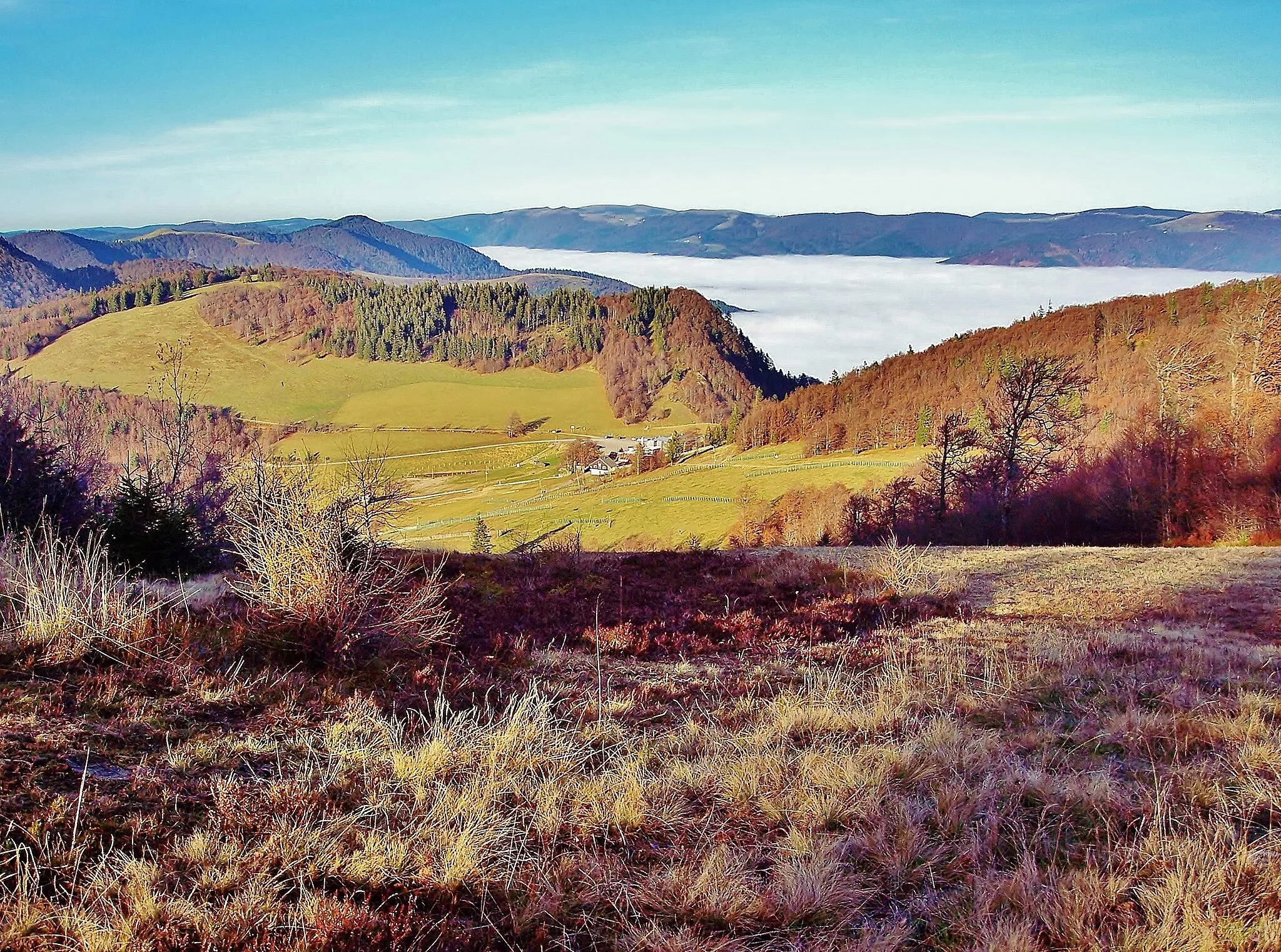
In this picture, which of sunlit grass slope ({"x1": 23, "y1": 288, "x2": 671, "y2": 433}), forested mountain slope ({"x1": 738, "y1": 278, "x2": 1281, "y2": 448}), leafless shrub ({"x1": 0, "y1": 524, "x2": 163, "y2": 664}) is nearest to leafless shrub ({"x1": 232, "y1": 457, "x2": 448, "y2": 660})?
leafless shrub ({"x1": 0, "y1": 524, "x2": 163, "y2": 664})

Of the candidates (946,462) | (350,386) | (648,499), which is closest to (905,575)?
(946,462)

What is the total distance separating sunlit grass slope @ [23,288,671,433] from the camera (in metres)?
159

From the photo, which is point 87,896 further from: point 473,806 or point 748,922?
point 748,922

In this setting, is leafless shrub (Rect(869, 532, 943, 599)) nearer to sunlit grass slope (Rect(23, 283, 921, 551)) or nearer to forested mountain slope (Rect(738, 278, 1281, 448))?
sunlit grass slope (Rect(23, 283, 921, 551))

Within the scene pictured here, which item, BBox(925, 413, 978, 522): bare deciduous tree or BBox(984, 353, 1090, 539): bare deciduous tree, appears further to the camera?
BBox(925, 413, 978, 522): bare deciduous tree

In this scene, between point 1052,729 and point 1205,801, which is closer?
point 1205,801

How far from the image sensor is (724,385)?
182m

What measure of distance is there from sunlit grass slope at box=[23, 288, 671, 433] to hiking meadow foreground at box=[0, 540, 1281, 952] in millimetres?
148583

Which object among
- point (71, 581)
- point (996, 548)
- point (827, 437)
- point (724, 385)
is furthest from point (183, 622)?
point (724, 385)

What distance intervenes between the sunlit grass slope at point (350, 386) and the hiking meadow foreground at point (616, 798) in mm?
148583

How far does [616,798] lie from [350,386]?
193m

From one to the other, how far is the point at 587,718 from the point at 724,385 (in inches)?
7064

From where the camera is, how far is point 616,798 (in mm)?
3781

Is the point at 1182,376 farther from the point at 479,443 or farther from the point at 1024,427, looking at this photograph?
the point at 479,443
